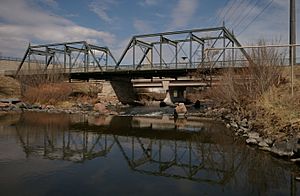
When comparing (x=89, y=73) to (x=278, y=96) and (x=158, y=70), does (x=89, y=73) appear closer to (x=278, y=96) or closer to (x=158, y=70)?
(x=158, y=70)

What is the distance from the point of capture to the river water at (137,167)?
29.8ft

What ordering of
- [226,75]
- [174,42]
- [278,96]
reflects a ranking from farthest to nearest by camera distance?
[174,42] < [226,75] < [278,96]

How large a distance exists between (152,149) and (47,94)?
36.2 m

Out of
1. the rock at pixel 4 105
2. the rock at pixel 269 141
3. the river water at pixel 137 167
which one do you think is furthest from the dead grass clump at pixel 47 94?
the rock at pixel 269 141

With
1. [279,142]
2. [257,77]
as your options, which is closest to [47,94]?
[257,77]

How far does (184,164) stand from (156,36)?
58363mm

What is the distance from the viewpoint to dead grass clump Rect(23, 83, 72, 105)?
47.3 m

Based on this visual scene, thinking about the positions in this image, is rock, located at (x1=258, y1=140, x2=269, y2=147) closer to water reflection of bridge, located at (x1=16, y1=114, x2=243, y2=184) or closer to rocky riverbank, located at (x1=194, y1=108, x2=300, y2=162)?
rocky riverbank, located at (x1=194, y1=108, x2=300, y2=162)

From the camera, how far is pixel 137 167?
466 inches

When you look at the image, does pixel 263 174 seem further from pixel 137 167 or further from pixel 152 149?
pixel 152 149

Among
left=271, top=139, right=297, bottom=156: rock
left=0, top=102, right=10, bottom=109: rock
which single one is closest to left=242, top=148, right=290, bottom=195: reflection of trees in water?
left=271, top=139, right=297, bottom=156: rock

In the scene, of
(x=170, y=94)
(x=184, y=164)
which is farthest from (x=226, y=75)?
(x=170, y=94)

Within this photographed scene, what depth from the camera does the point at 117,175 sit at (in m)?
10.5

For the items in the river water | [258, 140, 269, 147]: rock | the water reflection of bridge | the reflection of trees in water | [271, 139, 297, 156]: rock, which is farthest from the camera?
[258, 140, 269, 147]: rock
